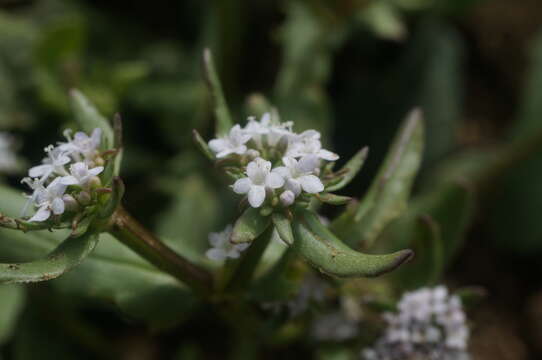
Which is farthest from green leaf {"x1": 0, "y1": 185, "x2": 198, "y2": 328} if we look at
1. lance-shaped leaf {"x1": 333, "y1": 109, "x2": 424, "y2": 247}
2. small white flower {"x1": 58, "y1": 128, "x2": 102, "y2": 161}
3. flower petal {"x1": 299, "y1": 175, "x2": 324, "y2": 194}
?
flower petal {"x1": 299, "y1": 175, "x2": 324, "y2": 194}

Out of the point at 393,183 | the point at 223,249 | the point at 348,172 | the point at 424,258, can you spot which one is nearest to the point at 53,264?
the point at 223,249

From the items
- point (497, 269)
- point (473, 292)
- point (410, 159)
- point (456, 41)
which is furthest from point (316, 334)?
point (456, 41)

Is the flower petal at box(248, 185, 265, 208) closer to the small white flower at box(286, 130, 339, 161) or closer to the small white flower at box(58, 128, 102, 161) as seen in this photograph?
the small white flower at box(286, 130, 339, 161)

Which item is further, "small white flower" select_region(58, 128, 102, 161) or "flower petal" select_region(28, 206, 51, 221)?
"small white flower" select_region(58, 128, 102, 161)

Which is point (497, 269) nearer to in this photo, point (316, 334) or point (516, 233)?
point (516, 233)

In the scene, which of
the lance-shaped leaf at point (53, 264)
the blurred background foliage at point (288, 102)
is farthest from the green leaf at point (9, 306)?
the lance-shaped leaf at point (53, 264)

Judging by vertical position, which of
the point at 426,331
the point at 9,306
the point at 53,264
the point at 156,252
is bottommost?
the point at 9,306

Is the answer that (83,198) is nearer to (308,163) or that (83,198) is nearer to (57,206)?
(57,206)
